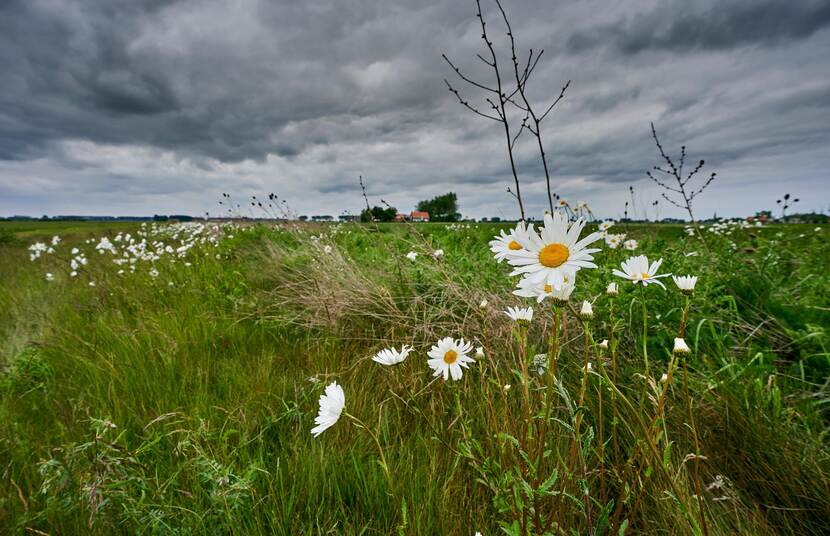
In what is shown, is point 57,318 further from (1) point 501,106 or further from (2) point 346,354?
(1) point 501,106

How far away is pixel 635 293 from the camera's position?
7.58 feet

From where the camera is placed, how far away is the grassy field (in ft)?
3.80

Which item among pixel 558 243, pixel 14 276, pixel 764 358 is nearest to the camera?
pixel 558 243

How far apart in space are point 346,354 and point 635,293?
1.95m

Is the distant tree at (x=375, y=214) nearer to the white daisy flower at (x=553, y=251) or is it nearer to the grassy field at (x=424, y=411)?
the grassy field at (x=424, y=411)

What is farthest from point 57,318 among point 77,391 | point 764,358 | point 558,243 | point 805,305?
point 805,305

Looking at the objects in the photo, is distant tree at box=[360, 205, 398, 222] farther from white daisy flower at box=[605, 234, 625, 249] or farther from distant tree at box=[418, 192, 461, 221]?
distant tree at box=[418, 192, 461, 221]

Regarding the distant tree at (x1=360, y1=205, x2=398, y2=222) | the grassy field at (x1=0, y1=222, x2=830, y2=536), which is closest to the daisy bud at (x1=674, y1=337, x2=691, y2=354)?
the grassy field at (x1=0, y1=222, x2=830, y2=536)

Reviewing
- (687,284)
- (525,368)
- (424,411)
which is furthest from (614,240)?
(525,368)

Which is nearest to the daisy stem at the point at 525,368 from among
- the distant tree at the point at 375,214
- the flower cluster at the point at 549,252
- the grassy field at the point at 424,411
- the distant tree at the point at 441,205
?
the grassy field at the point at 424,411

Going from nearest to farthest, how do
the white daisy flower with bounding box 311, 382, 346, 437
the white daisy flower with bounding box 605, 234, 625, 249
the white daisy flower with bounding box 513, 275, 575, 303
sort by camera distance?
1. the white daisy flower with bounding box 513, 275, 575, 303
2. the white daisy flower with bounding box 311, 382, 346, 437
3. the white daisy flower with bounding box 605, 234, 625, 249

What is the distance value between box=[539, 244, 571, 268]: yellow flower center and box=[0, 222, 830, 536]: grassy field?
0.47ft

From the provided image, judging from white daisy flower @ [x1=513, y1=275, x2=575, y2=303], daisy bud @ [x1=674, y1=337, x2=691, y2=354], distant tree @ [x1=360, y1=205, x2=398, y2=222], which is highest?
distant tree @ [x1=360, y1=205, x2=398, y2=222]

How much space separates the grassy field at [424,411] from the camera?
1158 millimetres
